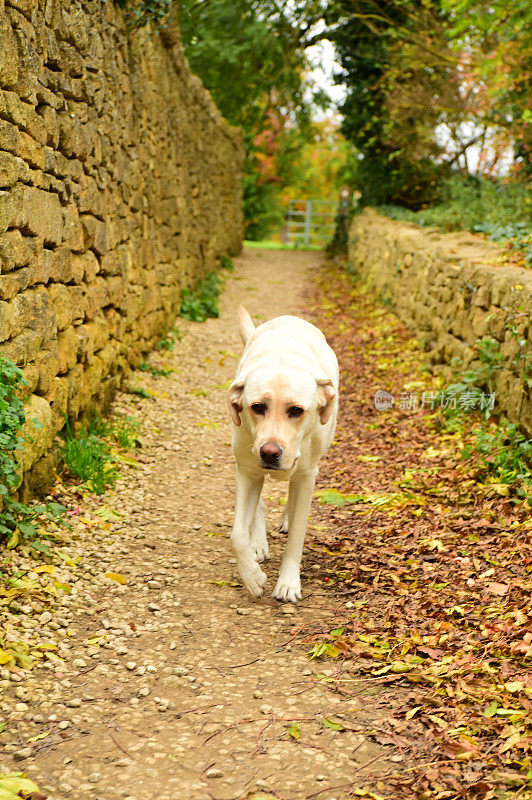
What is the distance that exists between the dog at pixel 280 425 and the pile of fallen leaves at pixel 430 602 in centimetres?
49

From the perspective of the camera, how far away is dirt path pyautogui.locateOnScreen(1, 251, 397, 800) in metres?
2.78

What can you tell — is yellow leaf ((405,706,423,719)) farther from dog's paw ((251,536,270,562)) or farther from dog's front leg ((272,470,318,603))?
dog's paw ((251,536,270,562))

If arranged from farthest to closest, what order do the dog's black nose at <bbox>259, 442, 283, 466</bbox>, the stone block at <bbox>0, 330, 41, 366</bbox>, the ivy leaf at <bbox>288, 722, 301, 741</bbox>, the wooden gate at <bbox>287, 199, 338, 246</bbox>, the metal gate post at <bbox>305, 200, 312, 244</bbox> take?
the wooden gate at <bbox>287, 199, 338, 246</bbox> < the metal gate post at <bbox>305, 200, 312, 244</bbox> < the stone block at <bbox>0, 330, 41, 366</bbox> < the dog's black nose at <bbox>259, 442, 283, 466</bbox> < the ivy leaf at <bbox>288, 722, 301, 741</bbox>

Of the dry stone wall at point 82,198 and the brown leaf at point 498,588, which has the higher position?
the dry stone wall at point 82,198

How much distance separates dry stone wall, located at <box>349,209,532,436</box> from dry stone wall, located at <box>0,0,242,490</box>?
328 cm

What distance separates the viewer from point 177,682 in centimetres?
341

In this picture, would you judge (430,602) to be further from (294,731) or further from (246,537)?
(294,731)

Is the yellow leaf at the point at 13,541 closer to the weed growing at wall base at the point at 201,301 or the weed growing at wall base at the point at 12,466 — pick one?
the weed growing at wall base at the point at 12,466

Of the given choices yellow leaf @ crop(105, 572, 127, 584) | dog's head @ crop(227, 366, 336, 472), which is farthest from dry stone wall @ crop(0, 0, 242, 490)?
dog's head @ crop(227, 366, 336, 472)

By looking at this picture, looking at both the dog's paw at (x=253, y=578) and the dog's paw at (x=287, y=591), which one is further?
the dog's paw at (x=287, y=591)

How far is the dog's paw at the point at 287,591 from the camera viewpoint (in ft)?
13.7

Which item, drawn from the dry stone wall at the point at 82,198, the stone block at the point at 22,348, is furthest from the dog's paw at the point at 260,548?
the stone block at the point at 22,348

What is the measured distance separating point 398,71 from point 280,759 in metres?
12.7

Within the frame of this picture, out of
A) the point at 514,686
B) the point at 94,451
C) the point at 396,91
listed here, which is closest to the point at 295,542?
the point at 514,686
